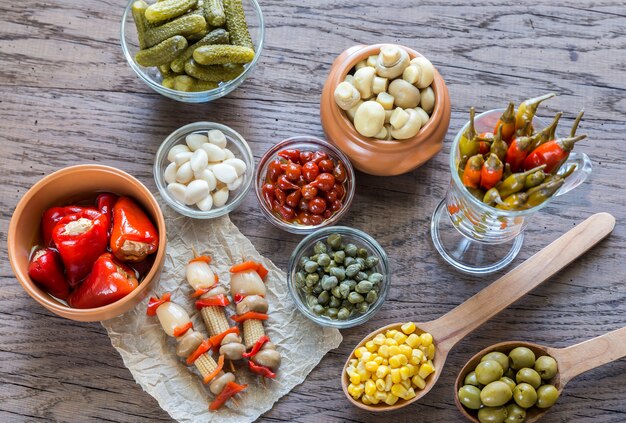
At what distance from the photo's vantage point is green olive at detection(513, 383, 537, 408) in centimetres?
165

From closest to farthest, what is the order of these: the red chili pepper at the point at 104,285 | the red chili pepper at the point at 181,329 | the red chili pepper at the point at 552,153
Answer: the red chili pepper at the point at 552,153 < the red chili pepper at the point at 104,285 < the red chili pepper at the point at 181,329

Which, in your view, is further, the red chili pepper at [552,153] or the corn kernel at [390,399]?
the corn kernel at [390,399]

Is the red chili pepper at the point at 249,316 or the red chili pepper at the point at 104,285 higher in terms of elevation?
the red chili pepper at the point at 104,285

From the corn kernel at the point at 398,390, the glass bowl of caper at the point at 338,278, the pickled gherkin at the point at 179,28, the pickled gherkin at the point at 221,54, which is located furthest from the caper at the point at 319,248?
the pickled gherkin at the point at 179,28

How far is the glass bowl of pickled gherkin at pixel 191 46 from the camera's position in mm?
1701

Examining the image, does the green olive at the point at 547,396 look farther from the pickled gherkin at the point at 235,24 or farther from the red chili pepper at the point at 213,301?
the pickled gherkin at the point at 235,24

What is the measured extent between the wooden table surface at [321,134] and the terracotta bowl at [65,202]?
13 centimetres

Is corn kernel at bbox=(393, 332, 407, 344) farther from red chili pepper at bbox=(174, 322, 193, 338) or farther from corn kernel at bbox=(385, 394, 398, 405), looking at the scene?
red chili pepper at bbox=(174, 322, 193, 338)

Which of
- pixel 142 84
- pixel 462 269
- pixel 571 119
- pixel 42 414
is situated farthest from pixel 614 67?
pixel 42 414

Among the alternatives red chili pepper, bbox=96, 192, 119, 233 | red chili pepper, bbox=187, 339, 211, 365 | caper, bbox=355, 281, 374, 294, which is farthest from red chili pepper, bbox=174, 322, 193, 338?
caper, bbox=355, 281, 374, 294

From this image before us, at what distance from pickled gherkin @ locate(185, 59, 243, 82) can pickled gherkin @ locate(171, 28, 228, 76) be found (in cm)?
1

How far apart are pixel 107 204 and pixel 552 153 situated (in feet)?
3.02

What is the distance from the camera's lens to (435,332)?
1.74 m

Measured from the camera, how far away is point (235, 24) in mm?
1764
